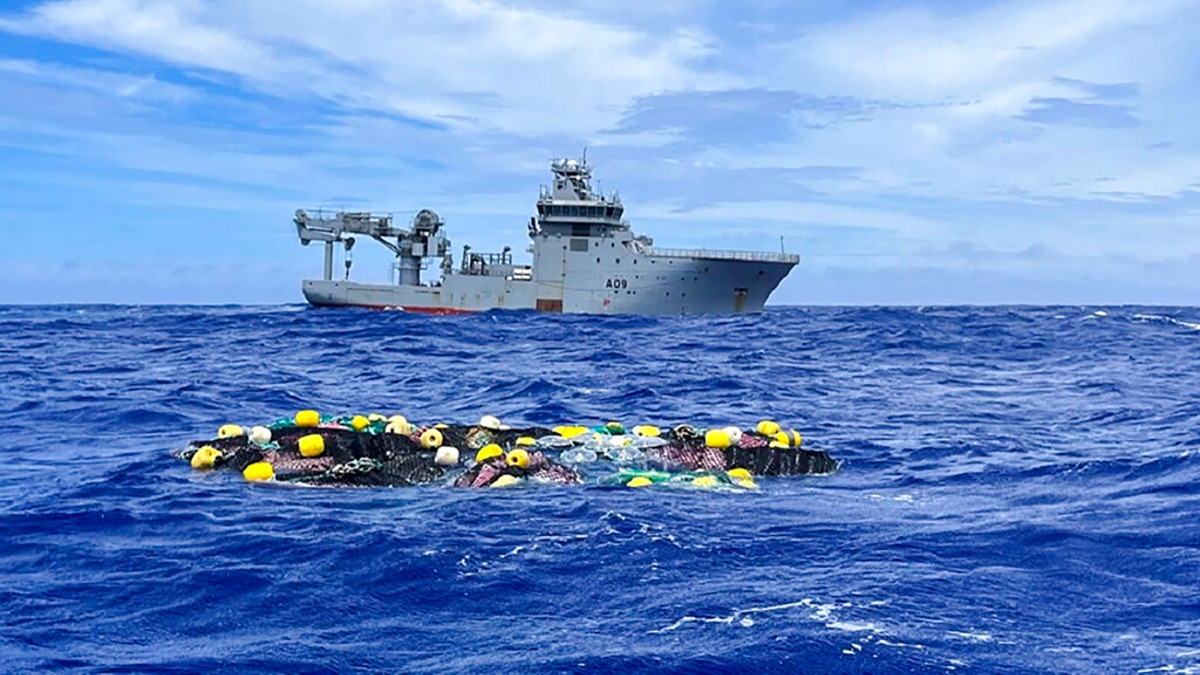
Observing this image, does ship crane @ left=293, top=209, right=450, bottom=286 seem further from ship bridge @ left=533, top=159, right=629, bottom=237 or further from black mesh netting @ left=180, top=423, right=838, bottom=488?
black mesh netting @ left=180, top=423, right=838, bottom=488

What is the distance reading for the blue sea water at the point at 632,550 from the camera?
385 inches

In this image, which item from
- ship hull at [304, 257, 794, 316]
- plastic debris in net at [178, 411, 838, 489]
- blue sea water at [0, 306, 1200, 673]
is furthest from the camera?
ship hull at [304, 257, 794, 316]

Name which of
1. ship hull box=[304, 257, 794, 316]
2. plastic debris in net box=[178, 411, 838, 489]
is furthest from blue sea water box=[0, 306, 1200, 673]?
ship hull box=[304, 257, 794, 316]

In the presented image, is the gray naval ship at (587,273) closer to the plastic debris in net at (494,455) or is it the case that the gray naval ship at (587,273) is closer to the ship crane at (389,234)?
the ship crane at (389,234)

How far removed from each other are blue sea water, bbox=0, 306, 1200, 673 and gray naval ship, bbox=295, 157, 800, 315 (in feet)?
148

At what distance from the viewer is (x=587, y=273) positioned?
251 feet

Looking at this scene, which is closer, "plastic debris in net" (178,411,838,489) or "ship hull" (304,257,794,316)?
"plastic debris in net" (178,411,838,489)

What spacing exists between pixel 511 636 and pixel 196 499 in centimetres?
819

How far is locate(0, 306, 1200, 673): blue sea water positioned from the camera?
9781 mm

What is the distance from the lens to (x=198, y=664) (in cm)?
945

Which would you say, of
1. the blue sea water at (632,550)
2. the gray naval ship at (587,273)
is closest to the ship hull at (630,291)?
the gray naval ship at (587,273)

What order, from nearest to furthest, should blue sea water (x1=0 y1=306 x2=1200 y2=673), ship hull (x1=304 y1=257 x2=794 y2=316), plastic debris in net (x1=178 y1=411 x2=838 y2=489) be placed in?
1. blue sea water (x1=0 y1=306 x2=1200 y2=673)
2. plastic debris in net (x1=178 y1=411 x2=838 y2=489)
3. ship hull (x1=304 y1=257 x2=794 y2=316)

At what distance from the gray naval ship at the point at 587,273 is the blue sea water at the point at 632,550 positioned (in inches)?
1775

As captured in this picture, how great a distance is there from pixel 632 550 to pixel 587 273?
209 ft
